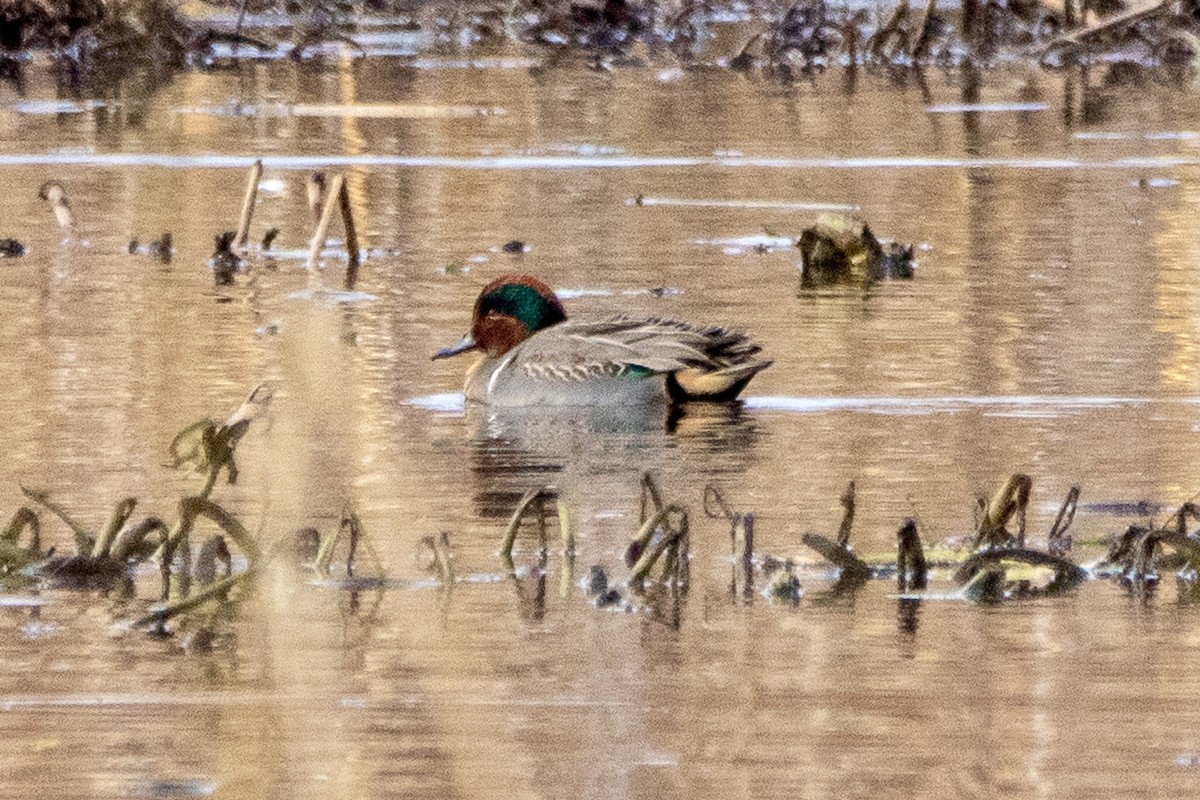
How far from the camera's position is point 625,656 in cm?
729

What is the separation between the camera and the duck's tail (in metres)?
11.3

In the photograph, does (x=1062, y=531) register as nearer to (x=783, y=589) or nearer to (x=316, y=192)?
(x=783, y=589)

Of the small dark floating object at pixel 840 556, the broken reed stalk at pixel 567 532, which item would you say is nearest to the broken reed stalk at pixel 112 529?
the broken reed stalk at pixel 567 532

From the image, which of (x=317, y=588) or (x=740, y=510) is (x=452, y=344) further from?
(x=317, y=588)

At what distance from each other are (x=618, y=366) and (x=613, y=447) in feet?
2.94

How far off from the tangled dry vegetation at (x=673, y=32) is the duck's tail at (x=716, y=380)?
17.0 meters

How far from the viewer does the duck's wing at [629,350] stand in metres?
11.4

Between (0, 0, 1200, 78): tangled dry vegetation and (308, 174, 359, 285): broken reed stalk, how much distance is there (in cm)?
1273

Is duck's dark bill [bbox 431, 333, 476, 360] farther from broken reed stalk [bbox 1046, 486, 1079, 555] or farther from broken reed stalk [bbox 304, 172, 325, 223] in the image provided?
broken reed stalk [bbox 1046, 486, 1079, 555]

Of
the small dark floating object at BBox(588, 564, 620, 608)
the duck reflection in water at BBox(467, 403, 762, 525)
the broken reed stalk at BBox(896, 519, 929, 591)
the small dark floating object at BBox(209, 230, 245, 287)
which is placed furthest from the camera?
the small dark floating object at BBox(209, 230, 245, 287)

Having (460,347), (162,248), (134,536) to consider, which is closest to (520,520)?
(134,536)

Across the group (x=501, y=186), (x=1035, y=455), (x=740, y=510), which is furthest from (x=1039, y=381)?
(x=501, y=186)

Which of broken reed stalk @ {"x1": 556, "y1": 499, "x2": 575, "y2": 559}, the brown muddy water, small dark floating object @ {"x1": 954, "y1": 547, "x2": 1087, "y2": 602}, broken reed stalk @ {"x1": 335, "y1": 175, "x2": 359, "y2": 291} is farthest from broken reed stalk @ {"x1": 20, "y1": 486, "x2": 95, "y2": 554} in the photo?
broken reed stalk @ {"x1": 335, "y1": 175, "x2": 359, "y2": 291}

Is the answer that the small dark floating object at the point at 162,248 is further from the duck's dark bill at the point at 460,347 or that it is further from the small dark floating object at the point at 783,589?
the small dark floating object at the point at 783,589
